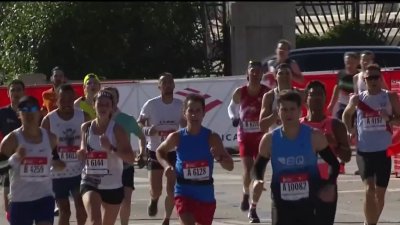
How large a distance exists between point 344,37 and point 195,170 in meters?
16.2

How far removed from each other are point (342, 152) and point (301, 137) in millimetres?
773

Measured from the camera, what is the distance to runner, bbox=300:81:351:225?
8406mm

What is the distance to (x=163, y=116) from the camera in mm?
11461

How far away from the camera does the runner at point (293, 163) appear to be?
7871 mm

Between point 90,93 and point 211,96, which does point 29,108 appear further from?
point 211,96

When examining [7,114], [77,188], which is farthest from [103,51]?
[7,114]

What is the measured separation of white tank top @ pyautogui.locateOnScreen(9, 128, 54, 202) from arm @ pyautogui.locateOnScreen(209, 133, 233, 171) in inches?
53.8

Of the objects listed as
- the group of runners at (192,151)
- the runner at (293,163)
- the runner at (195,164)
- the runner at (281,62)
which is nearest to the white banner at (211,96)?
the runner at (281,62)

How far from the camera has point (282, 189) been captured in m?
7.96

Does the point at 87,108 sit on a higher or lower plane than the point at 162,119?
higher

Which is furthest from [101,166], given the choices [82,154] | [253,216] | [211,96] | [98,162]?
[211,96]

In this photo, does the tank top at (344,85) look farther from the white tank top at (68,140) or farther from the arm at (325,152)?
the arm at (325,152)

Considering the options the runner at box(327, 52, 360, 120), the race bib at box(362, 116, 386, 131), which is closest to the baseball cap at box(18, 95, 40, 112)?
the race bib at box(362, 116, 386, 131)

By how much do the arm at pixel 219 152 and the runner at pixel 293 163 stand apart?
27.1 inches
